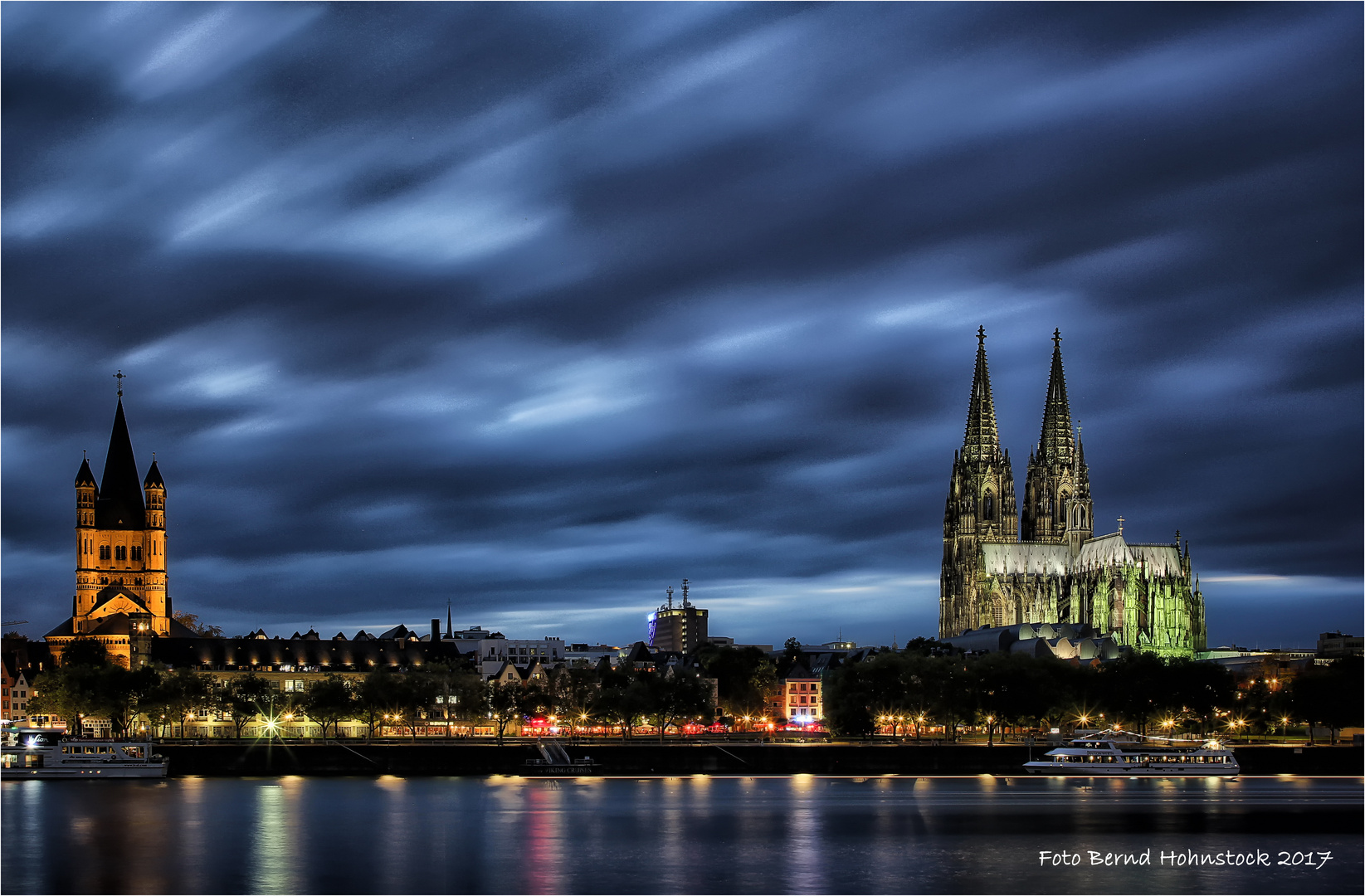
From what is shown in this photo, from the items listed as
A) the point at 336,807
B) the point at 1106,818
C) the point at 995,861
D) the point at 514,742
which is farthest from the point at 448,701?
the point at 995,861

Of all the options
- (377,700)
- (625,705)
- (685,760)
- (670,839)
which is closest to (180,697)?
(377,700)

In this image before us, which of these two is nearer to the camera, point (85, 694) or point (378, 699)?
point (85, 694)

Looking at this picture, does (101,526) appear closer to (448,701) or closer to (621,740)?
(448,701)

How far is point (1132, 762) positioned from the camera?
410 ft

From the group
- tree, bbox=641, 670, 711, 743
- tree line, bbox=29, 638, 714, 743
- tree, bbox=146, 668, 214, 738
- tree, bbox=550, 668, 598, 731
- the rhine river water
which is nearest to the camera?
the rhine river water

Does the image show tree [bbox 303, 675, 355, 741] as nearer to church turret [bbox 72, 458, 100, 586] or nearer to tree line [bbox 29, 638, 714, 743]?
tree line [bbox 29, 638, 714, 743]

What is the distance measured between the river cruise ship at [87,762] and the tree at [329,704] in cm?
1837

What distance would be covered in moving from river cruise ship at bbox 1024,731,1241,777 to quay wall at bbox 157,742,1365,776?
103 inches

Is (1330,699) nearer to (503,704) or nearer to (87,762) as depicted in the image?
(503,704)

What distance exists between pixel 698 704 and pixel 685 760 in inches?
858

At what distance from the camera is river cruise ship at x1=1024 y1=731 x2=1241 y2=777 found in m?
122

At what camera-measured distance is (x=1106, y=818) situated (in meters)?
87.8

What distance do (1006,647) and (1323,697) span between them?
5197 centimetres

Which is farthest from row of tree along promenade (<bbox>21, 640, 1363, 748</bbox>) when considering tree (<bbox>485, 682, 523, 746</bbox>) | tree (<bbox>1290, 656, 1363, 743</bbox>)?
tree (<bbox>485, 682, 523, 746</bbox>)
